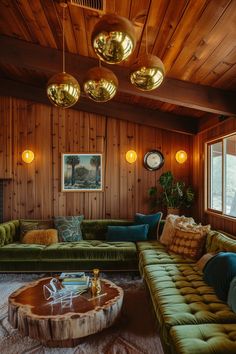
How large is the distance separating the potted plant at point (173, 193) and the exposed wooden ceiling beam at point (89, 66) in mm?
1831

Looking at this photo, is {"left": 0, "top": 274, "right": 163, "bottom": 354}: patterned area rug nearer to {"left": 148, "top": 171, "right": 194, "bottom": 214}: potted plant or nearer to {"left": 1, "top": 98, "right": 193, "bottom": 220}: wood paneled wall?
{"left": 148, "top": 171, "right": 194, "bottom": 214}: potted plant

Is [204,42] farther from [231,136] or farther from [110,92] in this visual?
[231,136]

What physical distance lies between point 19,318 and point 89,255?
1764 millimetres

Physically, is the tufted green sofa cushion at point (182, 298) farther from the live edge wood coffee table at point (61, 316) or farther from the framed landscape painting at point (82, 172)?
the framed landscape painting at point (82, 172)

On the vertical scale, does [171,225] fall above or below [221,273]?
above

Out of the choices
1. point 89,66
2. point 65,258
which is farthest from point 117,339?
point 89,66

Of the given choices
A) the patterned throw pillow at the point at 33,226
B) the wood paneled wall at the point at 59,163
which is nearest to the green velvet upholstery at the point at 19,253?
the patterned throw pillow at the point at 33,226

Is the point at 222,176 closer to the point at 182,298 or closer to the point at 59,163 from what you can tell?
the point at 182,298

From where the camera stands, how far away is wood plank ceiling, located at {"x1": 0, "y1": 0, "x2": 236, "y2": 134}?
214cm

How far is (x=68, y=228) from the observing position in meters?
4.50

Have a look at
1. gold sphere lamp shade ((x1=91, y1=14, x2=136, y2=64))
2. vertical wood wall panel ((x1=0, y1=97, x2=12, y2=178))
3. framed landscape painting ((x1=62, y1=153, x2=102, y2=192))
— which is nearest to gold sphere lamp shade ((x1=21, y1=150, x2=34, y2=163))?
vertical wood wall panel ((x1=0, y1=97, x2=12, y2=178))

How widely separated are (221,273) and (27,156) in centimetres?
403

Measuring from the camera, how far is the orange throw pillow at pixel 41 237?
4234mm

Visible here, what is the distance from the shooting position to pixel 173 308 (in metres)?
2.11
